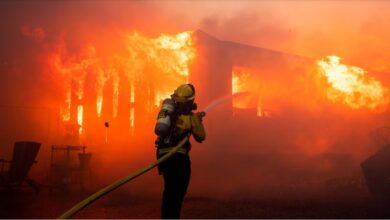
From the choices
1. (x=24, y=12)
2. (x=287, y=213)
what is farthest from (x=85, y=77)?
(x=287, y=213)

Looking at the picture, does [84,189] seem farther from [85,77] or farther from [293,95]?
[293,95]

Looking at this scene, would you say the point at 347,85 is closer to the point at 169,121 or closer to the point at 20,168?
the point at 20,168

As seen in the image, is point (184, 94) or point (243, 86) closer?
point (184, 94)

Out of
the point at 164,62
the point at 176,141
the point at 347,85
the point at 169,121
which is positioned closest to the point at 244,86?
the point at 164,62

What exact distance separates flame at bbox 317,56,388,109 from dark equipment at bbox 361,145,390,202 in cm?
1334

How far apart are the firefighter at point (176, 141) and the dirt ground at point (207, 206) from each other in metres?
2.47

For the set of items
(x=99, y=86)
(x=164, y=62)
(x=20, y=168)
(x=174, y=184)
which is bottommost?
(x=20, y=168)

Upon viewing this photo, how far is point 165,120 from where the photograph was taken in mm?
4359

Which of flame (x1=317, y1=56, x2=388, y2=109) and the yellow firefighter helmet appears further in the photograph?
flame (x1=317, y1=56, x2=388, y2=109)

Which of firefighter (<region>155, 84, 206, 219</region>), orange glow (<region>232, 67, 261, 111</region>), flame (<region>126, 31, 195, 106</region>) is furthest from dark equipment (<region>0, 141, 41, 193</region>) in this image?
orange glow (<region>232, 67, 261, 111</region>)

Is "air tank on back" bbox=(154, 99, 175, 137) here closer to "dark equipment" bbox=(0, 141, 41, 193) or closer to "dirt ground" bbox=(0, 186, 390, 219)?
"dirt ground" bbox=(0, 186, 390, 219)

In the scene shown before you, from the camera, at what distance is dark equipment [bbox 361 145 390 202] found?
9.08 meters

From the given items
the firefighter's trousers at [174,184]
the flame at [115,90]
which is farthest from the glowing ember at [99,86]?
the firefighter's trousers at [174,184]

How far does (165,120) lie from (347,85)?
20.4 meters
